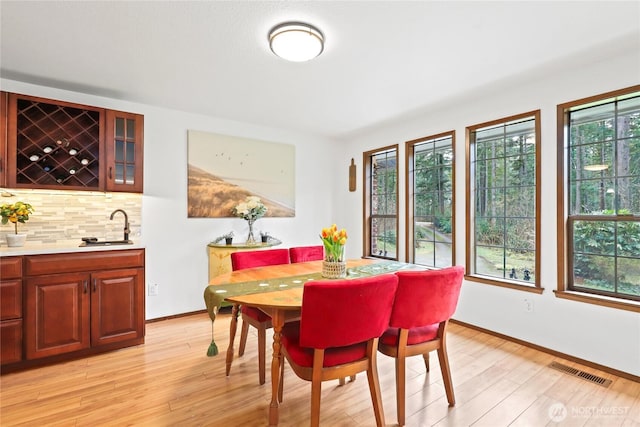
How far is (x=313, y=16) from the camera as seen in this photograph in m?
1.97

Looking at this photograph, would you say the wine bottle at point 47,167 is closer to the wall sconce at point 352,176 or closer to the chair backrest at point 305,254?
the chair backrest at point 305,254

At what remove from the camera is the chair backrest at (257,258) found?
8.85 feet

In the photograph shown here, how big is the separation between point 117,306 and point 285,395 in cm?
181

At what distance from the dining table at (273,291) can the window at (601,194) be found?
1.48 metres

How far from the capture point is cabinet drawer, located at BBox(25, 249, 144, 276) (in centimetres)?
252

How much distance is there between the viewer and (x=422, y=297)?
1.84 metres

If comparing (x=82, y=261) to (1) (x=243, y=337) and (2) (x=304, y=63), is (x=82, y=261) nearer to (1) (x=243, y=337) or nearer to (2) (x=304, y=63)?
(1) (x=243, y=337)

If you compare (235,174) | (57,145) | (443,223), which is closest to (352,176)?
(443,223)

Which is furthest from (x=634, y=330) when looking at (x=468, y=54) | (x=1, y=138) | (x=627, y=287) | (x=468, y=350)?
(x=1, y=138)

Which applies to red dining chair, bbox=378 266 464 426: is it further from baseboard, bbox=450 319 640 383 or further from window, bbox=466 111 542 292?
window, bbox=466 111 542 292

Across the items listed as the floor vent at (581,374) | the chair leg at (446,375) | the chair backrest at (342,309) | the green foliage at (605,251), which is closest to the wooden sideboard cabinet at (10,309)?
the chair backrest at (342,309)

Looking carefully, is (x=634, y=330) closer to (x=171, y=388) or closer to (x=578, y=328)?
(x=578, y=328)

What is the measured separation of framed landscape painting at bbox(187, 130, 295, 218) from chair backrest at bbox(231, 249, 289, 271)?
148 cm

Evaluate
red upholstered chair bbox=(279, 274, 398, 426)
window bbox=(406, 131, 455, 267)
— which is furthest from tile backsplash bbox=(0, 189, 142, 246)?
window bbox=(406, 131, 455, 267)
